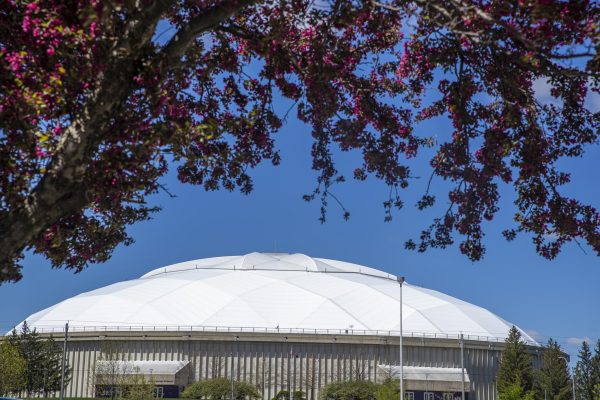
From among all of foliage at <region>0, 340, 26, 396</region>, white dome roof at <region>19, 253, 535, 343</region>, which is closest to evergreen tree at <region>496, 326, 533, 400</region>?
white dome roof at <region>19, 253, 535, 343</region>

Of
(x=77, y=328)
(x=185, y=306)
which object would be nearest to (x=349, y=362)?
(x=185, y=306)

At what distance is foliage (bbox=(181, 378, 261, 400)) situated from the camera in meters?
65.3

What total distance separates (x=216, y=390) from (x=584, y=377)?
136 feet

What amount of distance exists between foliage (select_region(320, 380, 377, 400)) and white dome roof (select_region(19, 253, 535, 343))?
18.1ft

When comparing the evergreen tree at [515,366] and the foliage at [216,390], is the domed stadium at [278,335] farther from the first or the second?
the evergreen tree at [515,366]

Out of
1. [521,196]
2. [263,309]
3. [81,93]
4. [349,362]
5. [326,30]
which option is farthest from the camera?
[263,309]

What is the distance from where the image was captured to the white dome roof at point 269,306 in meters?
71.6

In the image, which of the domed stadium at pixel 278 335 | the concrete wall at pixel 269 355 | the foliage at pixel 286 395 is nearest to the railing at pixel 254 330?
the domed stadium at pixel 278 335

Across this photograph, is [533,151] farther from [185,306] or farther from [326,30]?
[185,306]

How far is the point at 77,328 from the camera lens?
7250 centimetres

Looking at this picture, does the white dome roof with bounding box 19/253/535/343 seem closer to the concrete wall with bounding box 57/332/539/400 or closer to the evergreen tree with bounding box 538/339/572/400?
the concrete wall with bounding box 57/332/539/400

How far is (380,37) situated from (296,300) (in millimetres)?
66178

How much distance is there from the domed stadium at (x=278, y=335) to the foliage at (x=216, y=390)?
143cm

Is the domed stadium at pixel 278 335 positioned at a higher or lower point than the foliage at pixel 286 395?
higher
